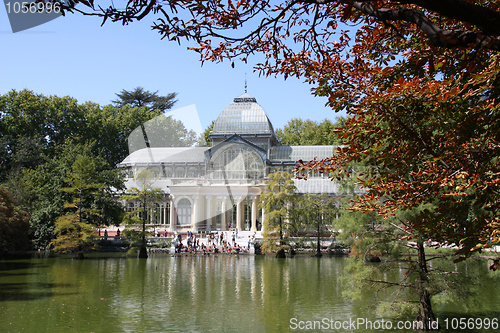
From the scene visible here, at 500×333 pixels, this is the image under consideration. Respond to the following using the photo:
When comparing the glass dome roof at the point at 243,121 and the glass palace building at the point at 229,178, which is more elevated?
the glass dome roof at the point at 243,121

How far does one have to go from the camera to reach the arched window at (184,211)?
46656mm

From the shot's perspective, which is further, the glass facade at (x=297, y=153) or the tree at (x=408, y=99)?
the glass facade at (x=297, y=153)

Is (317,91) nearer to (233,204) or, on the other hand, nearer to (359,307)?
(359,307)

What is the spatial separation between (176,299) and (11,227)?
57.5 feet

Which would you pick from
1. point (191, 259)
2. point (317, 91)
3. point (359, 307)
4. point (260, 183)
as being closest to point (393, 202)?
point (317, 91)

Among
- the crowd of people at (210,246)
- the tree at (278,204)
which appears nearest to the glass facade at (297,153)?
the crowd of people at (210,246)

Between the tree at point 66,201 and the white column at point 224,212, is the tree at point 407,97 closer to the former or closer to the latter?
the tree at point 66,201

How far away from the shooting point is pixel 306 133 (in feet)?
200

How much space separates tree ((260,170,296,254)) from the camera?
105 feet

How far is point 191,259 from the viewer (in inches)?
1230

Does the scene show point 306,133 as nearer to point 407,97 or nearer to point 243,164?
point 243,164

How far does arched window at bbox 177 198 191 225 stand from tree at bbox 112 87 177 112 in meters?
30.6

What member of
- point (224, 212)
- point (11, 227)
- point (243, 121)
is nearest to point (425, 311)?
point (11, 227)

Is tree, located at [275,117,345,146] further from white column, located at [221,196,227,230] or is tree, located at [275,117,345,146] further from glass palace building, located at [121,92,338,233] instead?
white column, located at [221,196,227,230]
